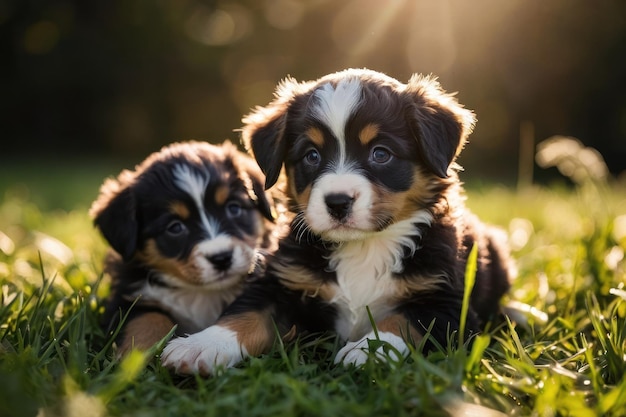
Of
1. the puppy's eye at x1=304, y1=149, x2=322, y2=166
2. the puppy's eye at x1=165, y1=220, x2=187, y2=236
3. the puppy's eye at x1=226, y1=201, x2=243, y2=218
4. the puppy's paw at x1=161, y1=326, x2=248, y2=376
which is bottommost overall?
the puppy's paw at x1=161, y1=326, x2=248, y2=376

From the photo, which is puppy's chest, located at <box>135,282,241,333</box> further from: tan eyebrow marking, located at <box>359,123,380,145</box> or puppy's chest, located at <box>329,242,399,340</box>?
tan eyebrow marking, located at <box>359,123,380,145</box>

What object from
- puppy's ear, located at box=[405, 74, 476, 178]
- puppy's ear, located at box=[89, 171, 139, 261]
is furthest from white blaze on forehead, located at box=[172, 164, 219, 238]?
puppy's ear, located at box=[405, 74, 476, 178]

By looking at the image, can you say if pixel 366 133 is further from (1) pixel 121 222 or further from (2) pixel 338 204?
(1) pixel 121 222

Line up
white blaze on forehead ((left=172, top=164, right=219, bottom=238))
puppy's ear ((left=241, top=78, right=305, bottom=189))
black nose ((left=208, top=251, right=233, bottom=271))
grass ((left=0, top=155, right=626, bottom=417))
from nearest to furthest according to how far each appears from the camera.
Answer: grass ((left=0, top=155, right=626, bottom=417)), puppy's ear ((left=241, top=78, right=305, bottom=189)), black nose ((left=208, top=251, right=233, bottom=271)), white blaze on forehead ((left=172, top=164, right=219, bottom=238))

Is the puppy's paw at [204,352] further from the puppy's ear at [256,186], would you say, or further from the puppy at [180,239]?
the puppy's ear at [256,186]

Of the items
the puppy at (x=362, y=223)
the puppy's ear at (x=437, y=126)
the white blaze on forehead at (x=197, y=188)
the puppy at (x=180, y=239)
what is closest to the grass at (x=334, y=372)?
the puppy at (x=362, y=223)

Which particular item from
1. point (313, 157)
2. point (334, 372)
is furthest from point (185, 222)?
point (334, 372)

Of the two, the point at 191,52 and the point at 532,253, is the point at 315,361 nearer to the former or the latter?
the point at 532,253

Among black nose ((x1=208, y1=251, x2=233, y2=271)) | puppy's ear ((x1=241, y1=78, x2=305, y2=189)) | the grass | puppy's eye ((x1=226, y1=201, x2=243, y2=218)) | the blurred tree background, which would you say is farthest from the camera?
the blurred tree background
